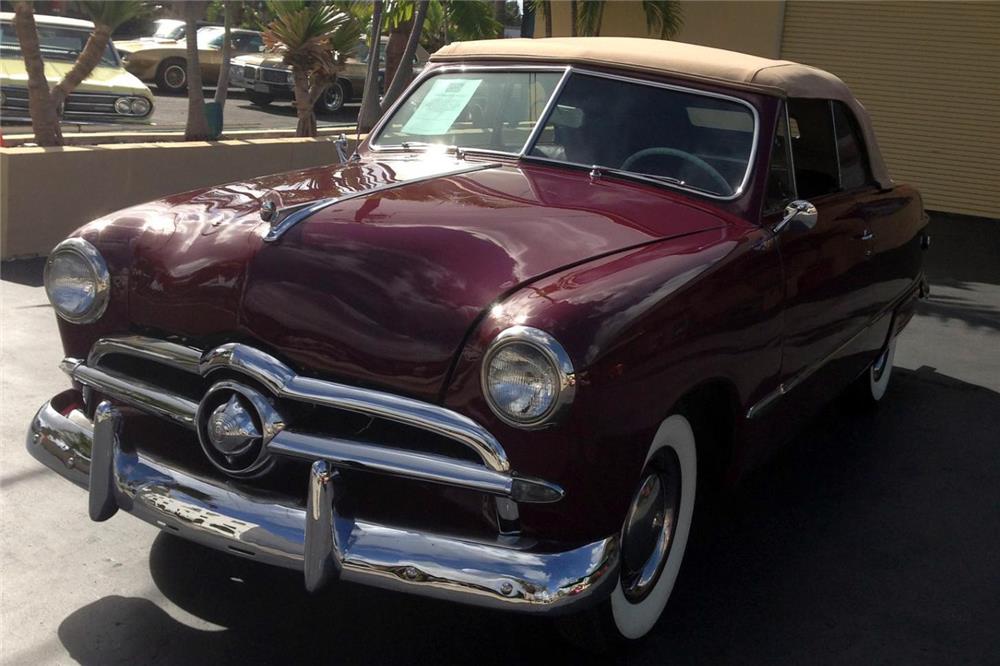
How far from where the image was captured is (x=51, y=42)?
13586 millimetres

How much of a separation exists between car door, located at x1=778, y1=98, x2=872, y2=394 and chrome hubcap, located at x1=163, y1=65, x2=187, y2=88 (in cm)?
1908

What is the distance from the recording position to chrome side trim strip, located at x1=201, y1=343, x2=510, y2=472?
262 cm

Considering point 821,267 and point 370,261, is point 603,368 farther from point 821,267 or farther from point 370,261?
point 821,267

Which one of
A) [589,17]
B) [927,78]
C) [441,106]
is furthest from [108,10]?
[927,78]

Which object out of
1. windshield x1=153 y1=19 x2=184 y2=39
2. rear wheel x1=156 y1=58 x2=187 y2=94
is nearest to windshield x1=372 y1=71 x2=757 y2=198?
rear wheel x1=156 y1=58 x2=187 y2=94

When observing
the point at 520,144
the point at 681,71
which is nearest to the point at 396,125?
the point at 520,144

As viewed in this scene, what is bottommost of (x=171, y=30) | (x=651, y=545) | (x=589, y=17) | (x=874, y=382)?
(x=874, y=382)

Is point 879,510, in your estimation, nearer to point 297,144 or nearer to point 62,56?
point 297,144

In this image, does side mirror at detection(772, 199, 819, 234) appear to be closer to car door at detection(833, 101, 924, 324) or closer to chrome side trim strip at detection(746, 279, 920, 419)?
chrome side trim strip at detection(746, 279, 920, 419)

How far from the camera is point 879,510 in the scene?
432 cm

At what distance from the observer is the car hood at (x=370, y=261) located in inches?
110

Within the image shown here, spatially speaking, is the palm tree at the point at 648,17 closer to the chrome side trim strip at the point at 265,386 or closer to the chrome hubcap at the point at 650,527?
the chrome hubcap at the point at 650,527

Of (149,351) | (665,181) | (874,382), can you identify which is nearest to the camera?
(149,351)

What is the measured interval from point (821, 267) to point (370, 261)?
1800mm
